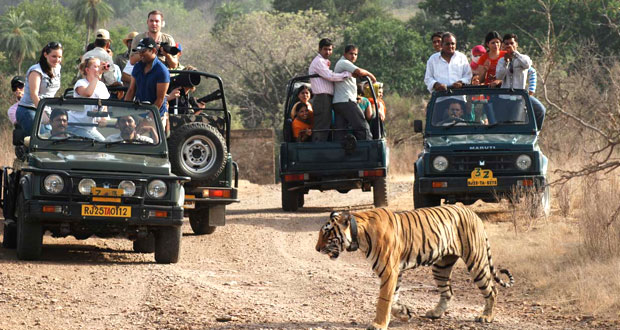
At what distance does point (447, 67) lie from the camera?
14.4 m

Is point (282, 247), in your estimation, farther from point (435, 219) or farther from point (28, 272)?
point (435, 219)

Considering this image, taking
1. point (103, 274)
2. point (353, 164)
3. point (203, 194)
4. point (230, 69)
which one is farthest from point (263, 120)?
point (103, 274)

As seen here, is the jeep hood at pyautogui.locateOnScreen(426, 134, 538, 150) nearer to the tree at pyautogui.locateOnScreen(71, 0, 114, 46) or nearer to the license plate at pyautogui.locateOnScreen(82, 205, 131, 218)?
the license plate at pyautogui.locateOnScreen(82, 205, 131, 218)

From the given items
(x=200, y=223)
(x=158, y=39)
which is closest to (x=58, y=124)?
(x=200, y=223)

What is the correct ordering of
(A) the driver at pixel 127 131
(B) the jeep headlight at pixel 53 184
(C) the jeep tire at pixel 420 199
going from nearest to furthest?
(B) the jeep headlight at pixel 53 184 < (A) the driver at pixel 127 131 < (C) the jeep tire at pixel 420 199

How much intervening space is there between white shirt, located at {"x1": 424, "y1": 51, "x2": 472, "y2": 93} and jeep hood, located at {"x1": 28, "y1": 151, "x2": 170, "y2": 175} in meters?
5.26

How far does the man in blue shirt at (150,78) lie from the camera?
1123cm

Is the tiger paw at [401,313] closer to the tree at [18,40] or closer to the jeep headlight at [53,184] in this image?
the jeep headlight at [53,184]

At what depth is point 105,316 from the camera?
769cm

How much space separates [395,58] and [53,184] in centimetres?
3410

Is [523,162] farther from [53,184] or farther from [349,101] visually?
[53,184]

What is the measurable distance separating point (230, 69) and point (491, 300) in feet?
142

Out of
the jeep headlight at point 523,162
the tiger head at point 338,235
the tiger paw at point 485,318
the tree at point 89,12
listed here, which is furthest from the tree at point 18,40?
the tiger head at point 338,235

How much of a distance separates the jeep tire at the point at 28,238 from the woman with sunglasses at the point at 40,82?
1.84 meters
